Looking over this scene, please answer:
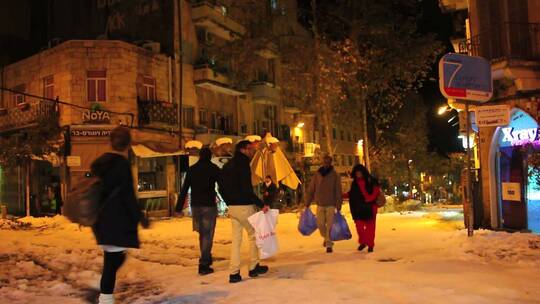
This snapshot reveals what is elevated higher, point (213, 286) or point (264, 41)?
point (264, 41)

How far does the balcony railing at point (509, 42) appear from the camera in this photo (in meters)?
11.9

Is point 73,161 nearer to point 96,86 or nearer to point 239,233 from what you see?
A: point 96,86

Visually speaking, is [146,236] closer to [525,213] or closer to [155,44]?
[525,213]

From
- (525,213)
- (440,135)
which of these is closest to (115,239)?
(525,213)

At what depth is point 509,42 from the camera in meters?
12.3

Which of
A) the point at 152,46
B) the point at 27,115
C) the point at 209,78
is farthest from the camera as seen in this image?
the point at 209,78

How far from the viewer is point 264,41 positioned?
98.1ft

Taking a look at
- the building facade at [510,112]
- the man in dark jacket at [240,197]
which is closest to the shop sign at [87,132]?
the building facade at [510,112]

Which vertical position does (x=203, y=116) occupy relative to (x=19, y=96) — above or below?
below

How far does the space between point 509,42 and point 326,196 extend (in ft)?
21.2

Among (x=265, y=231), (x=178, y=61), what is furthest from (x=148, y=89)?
(x=265, y=231)

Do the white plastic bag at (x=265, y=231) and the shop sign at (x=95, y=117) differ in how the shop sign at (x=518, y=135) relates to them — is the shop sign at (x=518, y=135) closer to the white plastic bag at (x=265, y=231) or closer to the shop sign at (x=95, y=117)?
the white plastic bag at (x=265, y=231)

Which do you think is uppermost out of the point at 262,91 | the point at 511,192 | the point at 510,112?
the point at 262,91

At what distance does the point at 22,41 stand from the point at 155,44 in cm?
1041
